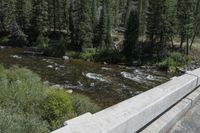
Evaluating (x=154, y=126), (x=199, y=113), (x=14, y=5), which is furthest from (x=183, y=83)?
(x=14, y=5)

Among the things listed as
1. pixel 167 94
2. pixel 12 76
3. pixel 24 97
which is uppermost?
pixel 167 94

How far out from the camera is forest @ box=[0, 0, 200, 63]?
5491 cm

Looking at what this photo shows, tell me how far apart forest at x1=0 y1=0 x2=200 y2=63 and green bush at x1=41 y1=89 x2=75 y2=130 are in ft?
132

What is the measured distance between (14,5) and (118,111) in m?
64.2

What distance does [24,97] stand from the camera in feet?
37.9

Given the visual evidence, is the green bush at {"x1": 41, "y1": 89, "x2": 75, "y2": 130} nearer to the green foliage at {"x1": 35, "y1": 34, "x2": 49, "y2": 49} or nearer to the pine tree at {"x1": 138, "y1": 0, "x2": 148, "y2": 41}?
the green foliage at {"x1": 35, "y1": 34, "x2": 49, "y2": 49}

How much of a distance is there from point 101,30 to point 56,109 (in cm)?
4782

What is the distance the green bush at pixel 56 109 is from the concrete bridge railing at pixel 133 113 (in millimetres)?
5106

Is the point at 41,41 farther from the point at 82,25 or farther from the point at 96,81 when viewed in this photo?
the point at 96,81

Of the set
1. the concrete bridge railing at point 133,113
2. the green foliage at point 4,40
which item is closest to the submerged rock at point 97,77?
the concrete bridge railing at point 133,113

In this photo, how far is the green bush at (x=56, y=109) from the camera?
11031 millimetres

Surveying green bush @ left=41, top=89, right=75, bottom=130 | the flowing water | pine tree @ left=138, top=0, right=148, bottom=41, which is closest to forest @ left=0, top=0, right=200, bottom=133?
the flowing water

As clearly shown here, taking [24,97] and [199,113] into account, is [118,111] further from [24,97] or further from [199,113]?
[24,97]

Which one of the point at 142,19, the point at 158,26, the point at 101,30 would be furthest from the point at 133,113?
the point at 142,19
